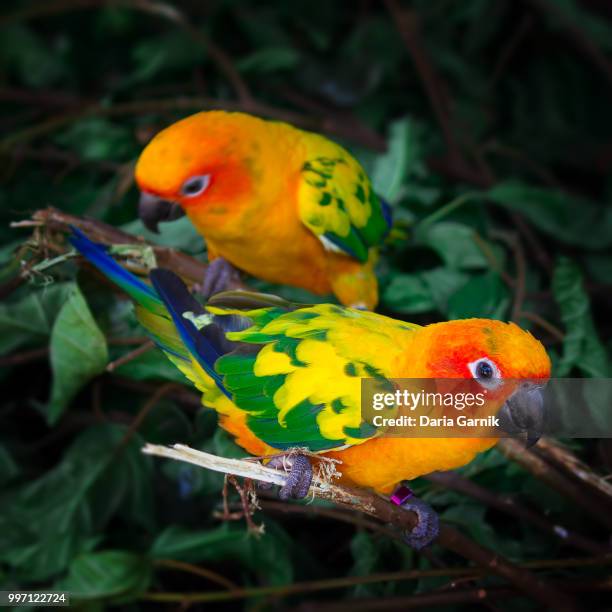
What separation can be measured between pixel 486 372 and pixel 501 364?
25 millimetres

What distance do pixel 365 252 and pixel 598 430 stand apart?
563 mm

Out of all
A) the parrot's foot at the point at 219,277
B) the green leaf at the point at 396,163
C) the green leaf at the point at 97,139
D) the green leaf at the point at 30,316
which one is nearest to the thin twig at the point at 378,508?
the parrot's foot at the point at 219,277

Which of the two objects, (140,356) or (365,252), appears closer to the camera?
(140,356)

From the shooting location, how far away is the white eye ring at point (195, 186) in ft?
4.39

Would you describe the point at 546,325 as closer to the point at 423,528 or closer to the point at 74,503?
the point at 423,528

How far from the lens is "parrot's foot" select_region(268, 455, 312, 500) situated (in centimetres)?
98

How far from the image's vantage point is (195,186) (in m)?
1.36

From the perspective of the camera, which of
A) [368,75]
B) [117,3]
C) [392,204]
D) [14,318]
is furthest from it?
[368,75]

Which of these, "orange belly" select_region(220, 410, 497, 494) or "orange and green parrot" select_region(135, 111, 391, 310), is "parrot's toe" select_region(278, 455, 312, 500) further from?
"orange and green parrot" select_region(135, 111, 391, 310)

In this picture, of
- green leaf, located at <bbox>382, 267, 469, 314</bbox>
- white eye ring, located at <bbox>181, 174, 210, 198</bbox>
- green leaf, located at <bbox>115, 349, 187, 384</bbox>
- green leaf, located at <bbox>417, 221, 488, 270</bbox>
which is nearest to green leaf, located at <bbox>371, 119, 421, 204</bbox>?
green leaf, located at <bbox>417, 221, 488, 270</bbox>

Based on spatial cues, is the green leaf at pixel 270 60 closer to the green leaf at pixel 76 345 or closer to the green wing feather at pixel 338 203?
the green wing feather at pixel 338 203

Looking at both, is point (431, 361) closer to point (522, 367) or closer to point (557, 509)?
point (522, 367)

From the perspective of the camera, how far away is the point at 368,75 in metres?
2.41

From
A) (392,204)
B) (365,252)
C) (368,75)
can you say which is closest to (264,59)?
(368,75)
